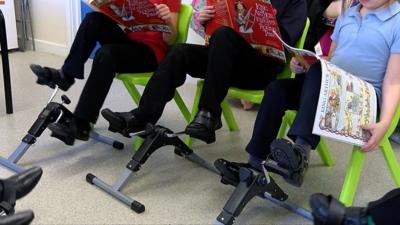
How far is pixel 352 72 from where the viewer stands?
141 centimetres

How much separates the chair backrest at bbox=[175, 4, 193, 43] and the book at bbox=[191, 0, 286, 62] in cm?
15

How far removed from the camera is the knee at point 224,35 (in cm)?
148

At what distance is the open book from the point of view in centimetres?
118

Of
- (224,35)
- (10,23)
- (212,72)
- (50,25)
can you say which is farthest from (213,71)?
→ (10,23)

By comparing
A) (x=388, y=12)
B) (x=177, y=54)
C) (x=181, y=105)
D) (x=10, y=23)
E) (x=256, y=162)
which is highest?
(x=388, y=12)

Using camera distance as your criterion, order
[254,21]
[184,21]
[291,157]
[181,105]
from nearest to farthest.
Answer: [291,157]
[254,21]
[184,21]
[181,105]

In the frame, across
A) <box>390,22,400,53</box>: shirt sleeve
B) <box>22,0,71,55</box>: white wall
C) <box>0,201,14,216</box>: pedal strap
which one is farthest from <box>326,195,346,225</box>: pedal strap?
<box>22,0,71,55</box>: white wall

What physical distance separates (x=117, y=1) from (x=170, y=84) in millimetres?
380

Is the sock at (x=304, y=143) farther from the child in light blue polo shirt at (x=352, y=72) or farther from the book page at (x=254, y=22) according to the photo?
the book page at (x=254, y=22)

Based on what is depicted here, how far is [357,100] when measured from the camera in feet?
4.10

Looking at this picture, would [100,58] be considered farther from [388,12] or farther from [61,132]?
[388,12]

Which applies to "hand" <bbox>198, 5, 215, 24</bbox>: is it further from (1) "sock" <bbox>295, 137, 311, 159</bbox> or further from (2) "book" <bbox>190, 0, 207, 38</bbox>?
(1) "sock" <bbox>295, 137, 311, 159</bbox>

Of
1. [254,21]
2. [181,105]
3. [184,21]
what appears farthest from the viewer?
[181,105]

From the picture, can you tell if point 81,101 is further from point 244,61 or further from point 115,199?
point 244,61
